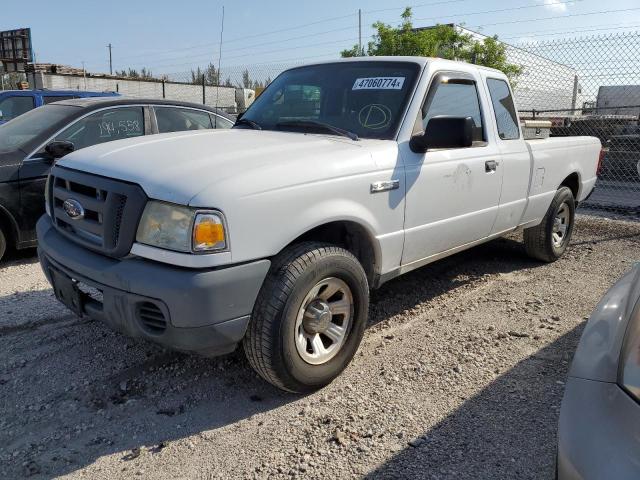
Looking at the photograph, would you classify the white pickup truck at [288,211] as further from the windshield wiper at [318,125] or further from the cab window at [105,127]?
the cab window at [105,127]

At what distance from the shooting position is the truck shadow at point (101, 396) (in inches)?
103

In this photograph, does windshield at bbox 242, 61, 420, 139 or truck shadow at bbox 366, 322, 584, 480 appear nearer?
truck shadow at bbox 366, 322, 584, 480

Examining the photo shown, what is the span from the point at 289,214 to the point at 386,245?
2.82 ft

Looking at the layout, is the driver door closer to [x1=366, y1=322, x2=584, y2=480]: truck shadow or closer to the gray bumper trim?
[x1=366, y1=322, x2=584, y2=480]: truck shadow

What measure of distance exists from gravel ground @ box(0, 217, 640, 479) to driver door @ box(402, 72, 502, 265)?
2.25ft

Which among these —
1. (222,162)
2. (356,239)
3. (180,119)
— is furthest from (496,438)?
(180,119)

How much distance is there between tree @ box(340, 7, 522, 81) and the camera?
1502cm

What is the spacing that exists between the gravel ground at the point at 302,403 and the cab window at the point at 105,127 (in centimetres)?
185

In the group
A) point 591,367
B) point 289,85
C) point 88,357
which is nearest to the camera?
point 591,367

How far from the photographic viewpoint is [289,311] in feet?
9.00

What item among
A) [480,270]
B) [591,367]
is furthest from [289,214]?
[480,270]

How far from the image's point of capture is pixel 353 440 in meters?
2.67

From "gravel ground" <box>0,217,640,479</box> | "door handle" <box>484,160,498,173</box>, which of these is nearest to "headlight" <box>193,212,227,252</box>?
"gravel ground" <box>0,217,640,479</box>

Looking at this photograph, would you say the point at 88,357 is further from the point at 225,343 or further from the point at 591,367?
the point at 591,367
